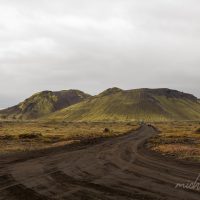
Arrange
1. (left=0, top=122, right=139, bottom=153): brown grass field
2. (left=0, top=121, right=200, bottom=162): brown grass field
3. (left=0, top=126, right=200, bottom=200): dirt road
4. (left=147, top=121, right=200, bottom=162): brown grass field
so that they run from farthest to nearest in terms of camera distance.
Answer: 1. (left=0, top=122, right=139, bottom=153): brown grass field
2. (left=0, top=121, right=200, bottom=162): brown grass field
3. (left=147, top=121, right=200, bottom=162): brown grass field
4. (left=0, top=126, right=200, bottom=200): dirt road

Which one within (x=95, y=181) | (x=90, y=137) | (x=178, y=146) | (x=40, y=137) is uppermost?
(x=40, y=137)

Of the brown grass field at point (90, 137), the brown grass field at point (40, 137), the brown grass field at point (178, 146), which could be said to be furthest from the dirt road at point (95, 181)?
the brown grass field at point (40, 137)

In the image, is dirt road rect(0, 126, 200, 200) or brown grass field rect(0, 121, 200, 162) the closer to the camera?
dirt road rect(0, 126, 200, 200)

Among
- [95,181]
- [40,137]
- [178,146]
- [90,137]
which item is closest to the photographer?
[95,181]

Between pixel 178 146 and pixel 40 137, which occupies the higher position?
pixel 40 137

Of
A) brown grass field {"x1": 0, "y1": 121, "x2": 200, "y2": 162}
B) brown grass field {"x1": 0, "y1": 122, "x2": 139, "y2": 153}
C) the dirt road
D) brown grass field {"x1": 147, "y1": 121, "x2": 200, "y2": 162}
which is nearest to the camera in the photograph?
the dirt road

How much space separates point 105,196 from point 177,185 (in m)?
4.31

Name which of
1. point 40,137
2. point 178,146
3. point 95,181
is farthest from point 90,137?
point 95,181

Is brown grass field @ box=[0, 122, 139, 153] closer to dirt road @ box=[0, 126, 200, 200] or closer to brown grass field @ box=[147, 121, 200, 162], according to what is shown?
brown grass field @ box=[147, 121, 200, 162]

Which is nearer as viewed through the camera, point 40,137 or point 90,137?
point 40,137

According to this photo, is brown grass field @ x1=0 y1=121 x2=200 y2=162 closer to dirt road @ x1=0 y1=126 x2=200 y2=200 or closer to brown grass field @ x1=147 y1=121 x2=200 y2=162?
brown grass field @ x1=147 y1=121 x2=200 y2=162

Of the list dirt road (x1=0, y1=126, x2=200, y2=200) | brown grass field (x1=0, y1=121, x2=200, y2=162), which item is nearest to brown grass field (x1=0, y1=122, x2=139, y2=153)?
brown grass field (x1=0, y1=121, x2=200, y2=162)

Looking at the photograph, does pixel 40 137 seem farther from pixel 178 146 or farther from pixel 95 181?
pixel 95 181

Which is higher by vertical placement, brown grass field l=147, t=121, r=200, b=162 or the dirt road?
brown grass field l=147, t=121, r=200, b=162
